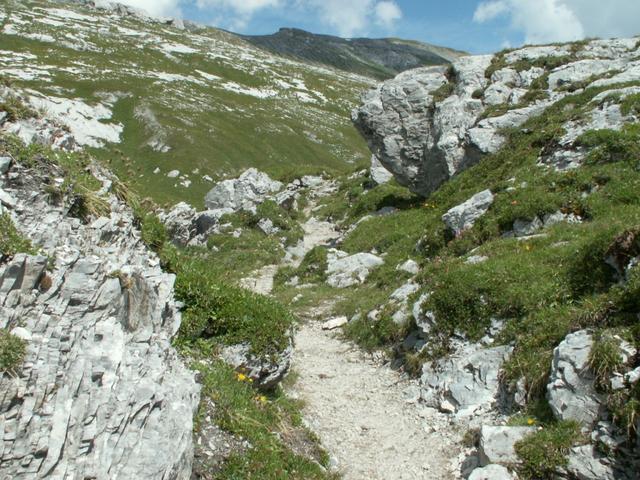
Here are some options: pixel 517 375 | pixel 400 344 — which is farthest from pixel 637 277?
pixel 400 344

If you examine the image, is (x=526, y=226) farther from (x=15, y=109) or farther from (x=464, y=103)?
(x=15, y=109)

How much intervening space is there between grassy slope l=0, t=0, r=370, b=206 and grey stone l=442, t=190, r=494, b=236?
12156 millimetres

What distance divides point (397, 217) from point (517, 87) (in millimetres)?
10079

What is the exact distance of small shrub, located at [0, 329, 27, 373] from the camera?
5805 millimetres

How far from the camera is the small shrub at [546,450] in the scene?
903 centimetres

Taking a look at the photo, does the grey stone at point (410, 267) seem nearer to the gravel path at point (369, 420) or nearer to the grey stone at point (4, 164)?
the gravel path at point (369, 420)

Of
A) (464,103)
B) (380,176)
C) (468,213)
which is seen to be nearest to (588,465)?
(468,213)

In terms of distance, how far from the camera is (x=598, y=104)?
2409 cm

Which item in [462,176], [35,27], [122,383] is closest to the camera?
[122,383]

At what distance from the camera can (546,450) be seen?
9.23 metres

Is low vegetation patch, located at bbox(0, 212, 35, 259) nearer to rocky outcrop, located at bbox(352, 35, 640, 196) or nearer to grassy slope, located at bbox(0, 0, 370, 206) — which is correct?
grassy slope, located at bbox(0, 0, 370, 206)

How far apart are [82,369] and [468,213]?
56.4 feet

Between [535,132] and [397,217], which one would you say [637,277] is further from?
→ [397,217]

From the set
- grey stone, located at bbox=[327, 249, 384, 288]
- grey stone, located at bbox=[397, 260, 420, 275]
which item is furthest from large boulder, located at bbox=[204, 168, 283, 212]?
grey stone, located at bbox=[397, 260, 420, 275]
